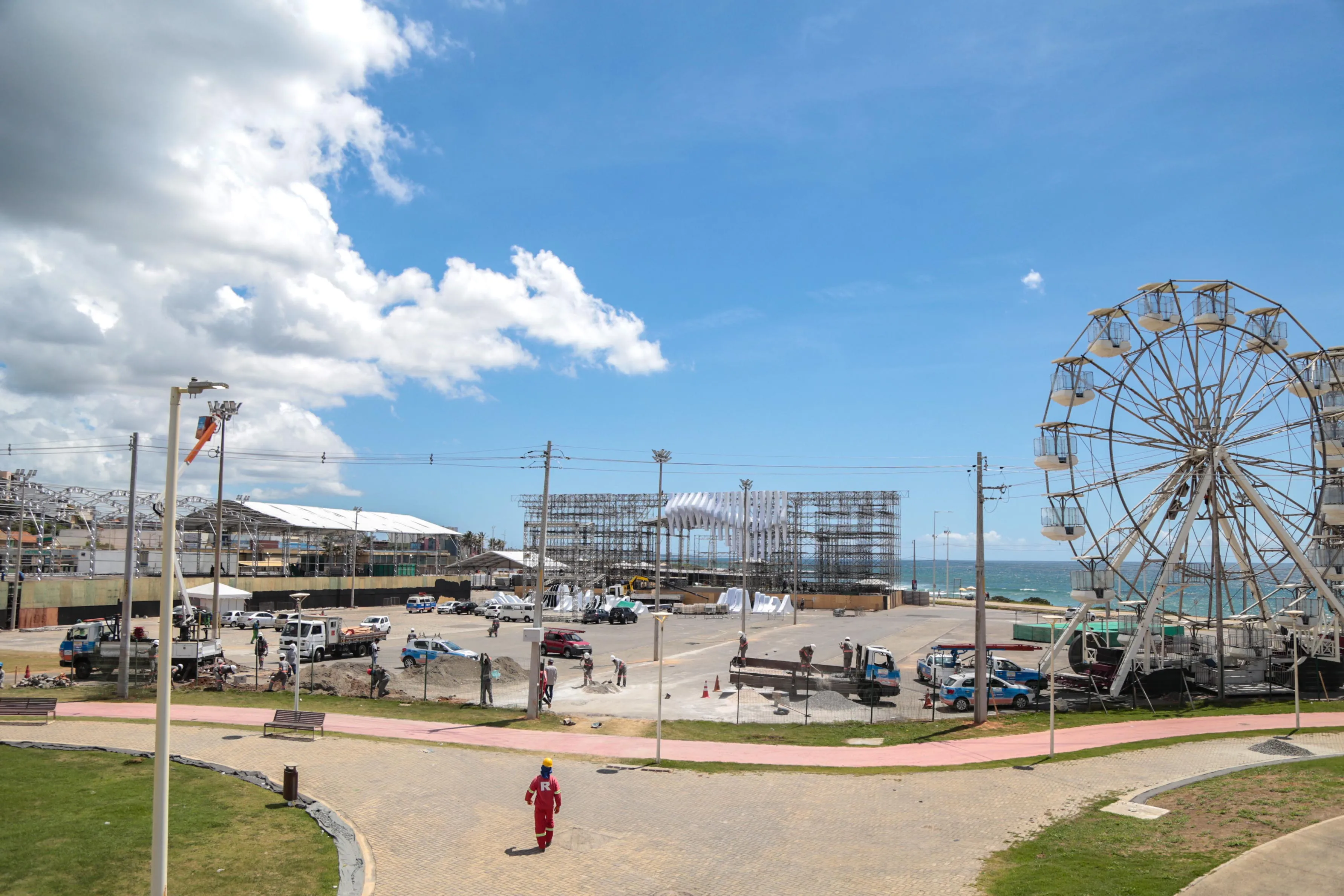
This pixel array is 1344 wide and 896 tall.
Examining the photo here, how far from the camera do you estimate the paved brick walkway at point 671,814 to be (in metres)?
12.9

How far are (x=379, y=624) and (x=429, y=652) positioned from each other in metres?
16.5

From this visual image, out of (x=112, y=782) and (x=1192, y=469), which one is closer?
(x=112, y=782)

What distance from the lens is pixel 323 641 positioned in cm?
3981

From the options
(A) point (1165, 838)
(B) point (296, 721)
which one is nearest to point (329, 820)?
(B) point (296, 721)

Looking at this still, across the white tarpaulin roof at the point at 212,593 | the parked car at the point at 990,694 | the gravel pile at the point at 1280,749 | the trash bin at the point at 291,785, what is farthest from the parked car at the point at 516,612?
the gravel pile at the point at 1280,749

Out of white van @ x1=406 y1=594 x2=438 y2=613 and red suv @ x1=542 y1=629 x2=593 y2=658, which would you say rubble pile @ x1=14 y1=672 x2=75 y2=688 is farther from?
white van @ x1=406 y1=594 x2=438 y2=613

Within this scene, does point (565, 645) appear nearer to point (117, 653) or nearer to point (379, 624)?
point (379, 624)

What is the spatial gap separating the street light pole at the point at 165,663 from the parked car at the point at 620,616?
54.8 m

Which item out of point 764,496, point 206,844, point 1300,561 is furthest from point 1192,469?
point 764,496

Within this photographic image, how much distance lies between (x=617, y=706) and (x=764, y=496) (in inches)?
2700

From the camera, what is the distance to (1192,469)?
32.3 m

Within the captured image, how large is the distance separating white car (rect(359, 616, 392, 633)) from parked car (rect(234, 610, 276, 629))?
6.61 meters

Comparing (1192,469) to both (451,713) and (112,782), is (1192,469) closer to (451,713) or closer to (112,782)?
(451,713)

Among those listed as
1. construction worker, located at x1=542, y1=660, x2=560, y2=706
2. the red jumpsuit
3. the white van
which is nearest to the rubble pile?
construction worker, located at x1=542, y1=660, x2=560, y2=706
